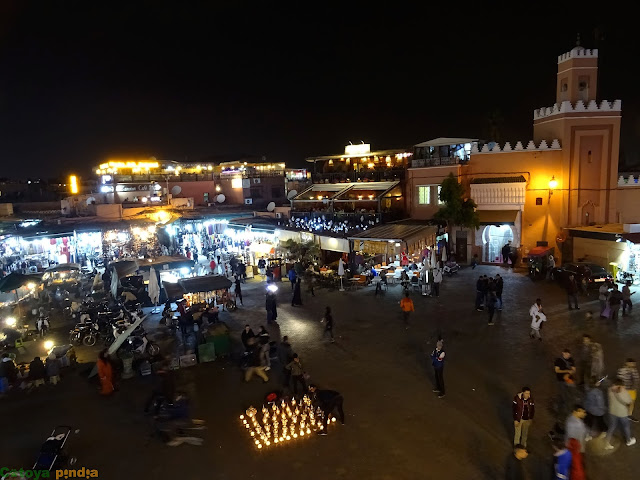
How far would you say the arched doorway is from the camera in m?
22.9

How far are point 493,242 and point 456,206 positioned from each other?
312cm

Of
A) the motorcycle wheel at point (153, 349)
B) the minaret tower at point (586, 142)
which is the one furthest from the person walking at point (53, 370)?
the minaret tower at point (586, 142)

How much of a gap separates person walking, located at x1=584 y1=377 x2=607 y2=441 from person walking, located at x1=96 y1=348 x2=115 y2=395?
371 inches

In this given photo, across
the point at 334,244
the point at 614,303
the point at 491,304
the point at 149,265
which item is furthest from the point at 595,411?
the point at 334,244

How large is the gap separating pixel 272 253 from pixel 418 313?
39.0ft

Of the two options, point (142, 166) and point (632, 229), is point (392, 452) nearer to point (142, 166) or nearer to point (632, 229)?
point (632, 229)

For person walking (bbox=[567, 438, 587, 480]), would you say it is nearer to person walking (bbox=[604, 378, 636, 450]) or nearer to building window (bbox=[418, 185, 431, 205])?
person walking (bbox=[604, 378, 636, 450])

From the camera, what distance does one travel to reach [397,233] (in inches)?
811

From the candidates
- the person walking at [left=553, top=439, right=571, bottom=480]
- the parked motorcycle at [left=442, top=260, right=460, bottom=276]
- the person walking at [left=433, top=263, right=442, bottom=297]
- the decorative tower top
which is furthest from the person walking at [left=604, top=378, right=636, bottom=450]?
the decorative tower top

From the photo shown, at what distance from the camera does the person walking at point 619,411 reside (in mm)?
6918

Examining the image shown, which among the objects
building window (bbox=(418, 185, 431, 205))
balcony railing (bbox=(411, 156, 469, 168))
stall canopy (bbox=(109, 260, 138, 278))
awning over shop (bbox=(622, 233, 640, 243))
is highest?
balcony railing (bbox=(411, 156, 469, 168))

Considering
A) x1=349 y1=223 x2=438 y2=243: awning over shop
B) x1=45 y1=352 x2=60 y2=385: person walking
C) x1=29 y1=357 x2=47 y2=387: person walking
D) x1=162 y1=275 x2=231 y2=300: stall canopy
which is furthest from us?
x1=349 y1=223 x2=438 y2=243: awning over shop

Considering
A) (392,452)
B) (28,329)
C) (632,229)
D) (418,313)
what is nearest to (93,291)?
(28,329)

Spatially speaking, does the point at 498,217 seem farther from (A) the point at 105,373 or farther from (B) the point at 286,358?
(A) the point at 105,373
